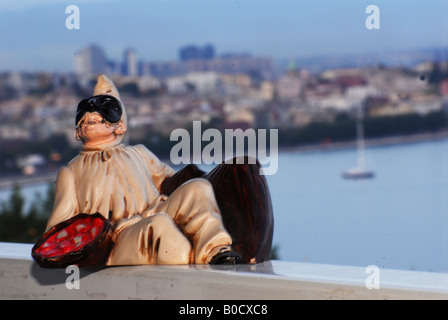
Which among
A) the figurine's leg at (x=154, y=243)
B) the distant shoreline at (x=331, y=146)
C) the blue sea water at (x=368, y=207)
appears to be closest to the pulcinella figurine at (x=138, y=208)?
the figurine's leg at (x=154, y=243)

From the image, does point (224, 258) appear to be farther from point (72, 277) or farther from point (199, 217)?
point (72, 277)

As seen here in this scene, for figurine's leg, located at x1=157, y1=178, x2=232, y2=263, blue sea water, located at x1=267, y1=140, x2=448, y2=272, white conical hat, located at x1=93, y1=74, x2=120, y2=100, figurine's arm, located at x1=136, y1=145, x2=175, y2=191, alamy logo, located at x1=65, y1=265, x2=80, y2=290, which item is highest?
white conical hat, located at x1=93, y1=74, x2=120, y2=100

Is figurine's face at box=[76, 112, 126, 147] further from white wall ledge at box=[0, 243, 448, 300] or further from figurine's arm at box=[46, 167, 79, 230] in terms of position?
white wall ledge at box=[0, 243, 448, 300]

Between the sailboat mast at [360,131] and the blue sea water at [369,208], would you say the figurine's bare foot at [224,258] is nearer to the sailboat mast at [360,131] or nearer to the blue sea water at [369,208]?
the blue sea water at [369,208]

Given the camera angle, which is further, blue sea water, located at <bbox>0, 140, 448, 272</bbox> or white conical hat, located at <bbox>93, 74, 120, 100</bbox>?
blue sea water, located at <bbox>0, 140, 448, 272</bbox>

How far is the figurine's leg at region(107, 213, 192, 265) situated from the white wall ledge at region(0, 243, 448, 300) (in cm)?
4

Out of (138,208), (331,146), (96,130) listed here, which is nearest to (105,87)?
(96,130)

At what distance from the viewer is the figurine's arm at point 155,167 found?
253cm

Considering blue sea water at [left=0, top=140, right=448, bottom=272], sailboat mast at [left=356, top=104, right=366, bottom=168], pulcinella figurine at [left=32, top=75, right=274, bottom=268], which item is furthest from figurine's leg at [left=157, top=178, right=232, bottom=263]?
Result: sailboat mast at [left=356, top=104, right=366, bottom=168]

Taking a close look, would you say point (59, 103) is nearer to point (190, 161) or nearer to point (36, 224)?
point (36, 224)

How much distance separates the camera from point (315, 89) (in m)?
9.91

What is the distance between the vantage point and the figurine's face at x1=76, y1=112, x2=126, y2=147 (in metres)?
2.44

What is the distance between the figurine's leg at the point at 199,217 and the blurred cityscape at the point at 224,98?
18.9 ft

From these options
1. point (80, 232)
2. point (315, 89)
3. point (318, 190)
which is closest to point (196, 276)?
point (80, 232)
